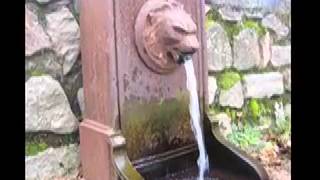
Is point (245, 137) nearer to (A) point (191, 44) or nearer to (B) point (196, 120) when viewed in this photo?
(B) point (196, 120)

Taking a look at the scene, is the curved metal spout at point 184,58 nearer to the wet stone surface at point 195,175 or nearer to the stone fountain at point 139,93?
the stone fountain at point 139,93

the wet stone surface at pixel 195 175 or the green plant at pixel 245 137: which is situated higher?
the green plant at pixel 245 137

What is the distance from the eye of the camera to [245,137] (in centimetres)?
243

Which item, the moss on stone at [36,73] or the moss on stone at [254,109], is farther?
the moss on stone at [254,109]

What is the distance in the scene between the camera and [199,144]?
186 centimetres

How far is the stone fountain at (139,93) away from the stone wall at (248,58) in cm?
55

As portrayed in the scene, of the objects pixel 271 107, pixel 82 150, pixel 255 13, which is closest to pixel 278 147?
pixel 271 107

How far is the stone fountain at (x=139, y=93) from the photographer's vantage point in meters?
1.59

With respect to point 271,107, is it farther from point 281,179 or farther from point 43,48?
point 43,48

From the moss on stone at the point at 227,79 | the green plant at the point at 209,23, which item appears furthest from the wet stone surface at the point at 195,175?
the green plant at the point at 209,23

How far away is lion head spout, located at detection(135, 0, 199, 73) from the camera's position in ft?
5.29

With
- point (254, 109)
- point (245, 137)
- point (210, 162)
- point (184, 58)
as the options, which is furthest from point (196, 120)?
point (254, 109)

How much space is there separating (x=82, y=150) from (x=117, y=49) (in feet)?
1.46

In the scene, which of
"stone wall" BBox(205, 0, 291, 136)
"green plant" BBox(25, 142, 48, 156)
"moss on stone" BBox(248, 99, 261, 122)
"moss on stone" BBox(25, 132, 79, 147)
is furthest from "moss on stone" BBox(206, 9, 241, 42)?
"green plant" BBox(25, 142, 48, 156)
